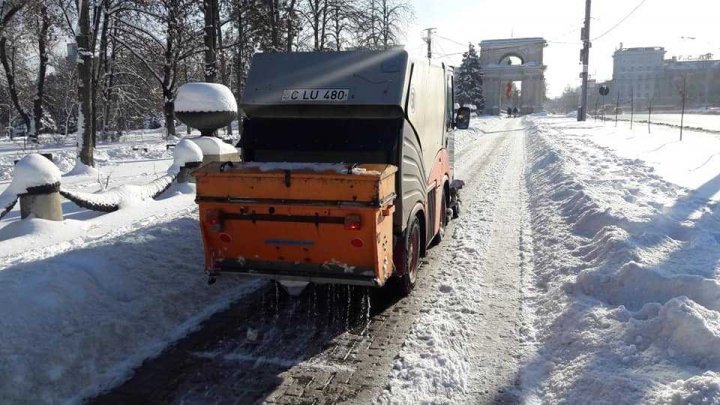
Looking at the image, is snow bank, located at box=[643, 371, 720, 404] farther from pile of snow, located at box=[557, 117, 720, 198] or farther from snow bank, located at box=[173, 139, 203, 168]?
snow bank, located at box=[173, 139, 203, 168]

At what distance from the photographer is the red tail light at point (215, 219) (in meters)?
5.18

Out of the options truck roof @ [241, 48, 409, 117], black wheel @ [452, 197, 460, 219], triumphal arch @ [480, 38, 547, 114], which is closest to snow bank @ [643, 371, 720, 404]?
truck roof @ [241, 48, 409, 117]

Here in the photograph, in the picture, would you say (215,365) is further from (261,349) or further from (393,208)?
(393,208)

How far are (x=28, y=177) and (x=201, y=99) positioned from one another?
5130 millimetres

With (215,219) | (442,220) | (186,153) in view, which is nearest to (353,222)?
(215,219)

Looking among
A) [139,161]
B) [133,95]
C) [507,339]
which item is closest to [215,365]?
[507,339]

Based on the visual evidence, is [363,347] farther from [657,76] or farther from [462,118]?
[657,76]

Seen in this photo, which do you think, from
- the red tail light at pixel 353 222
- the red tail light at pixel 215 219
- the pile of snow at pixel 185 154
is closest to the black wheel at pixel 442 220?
the red tail light at pixel 353 222

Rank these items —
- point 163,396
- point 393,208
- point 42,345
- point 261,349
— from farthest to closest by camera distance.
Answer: point 393,208, point 261,349, point 42,345, point 163,396

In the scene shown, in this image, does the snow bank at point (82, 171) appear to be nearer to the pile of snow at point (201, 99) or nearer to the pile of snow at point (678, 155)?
the pile of snow at point (201, 99)

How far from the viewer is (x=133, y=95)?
35719mm

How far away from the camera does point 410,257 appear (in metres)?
6.06

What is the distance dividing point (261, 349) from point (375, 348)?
1.02 metres

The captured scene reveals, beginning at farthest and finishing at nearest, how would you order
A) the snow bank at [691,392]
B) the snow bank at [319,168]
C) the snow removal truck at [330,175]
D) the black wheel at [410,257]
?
the black wheel at [410,257] → the snow removal truck at [330,175] → the snow bank at [319,168] → the snow bank at [691,392]
